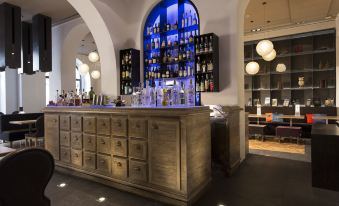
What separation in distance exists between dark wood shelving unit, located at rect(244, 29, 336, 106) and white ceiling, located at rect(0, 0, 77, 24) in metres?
6.66

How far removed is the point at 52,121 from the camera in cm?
438

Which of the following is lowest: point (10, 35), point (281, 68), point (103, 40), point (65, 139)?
point (65, 139)

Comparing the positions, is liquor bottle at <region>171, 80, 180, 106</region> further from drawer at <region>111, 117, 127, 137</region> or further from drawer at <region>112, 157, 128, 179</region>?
drawer at <region>112, 157, 128, 179</region>

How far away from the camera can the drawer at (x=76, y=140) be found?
153 inches

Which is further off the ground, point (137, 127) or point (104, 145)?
point (137, 127)

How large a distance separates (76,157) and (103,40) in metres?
2.66

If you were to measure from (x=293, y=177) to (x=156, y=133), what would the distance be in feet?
8.50

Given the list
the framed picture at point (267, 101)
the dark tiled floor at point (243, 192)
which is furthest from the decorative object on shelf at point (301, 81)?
the dark tiled floor at point (243, 192)

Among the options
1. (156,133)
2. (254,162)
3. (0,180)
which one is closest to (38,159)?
(0,180)

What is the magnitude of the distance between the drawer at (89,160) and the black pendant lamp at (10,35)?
186 inches

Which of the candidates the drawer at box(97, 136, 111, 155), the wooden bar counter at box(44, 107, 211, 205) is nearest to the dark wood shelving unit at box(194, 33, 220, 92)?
the wooden bar counter at box(44, 107, 211, 205)

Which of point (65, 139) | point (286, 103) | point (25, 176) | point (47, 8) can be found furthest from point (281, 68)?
point (25, 176)

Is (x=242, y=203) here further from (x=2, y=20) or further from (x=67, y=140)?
(x=2, y=20)

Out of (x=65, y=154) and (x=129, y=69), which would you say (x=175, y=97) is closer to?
(x=129, y=69)
